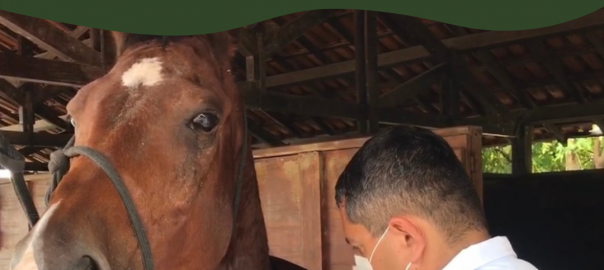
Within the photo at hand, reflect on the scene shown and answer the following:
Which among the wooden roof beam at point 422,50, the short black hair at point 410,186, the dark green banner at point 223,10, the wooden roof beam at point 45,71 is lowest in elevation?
the short black hair at point 410,186

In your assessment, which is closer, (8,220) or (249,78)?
(249,78)

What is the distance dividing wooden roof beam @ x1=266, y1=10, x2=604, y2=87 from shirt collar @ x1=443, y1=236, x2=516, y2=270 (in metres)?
3.44

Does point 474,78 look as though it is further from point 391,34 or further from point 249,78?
point 249,78

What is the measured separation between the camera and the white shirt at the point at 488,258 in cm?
102

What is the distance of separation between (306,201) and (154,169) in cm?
156

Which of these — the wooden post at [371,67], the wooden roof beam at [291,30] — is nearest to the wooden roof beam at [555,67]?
the wooden post at [371,67]

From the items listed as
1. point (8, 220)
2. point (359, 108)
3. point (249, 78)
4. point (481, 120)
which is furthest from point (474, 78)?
point (8, 220)

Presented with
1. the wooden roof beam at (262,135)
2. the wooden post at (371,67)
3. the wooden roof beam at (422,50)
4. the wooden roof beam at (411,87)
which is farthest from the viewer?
the wooden roof beam at (262,135)

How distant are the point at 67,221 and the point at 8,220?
3.68 metres

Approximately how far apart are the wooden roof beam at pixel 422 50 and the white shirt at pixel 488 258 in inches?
136

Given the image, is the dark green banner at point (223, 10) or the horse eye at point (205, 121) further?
the horse eye at point (205, 121)

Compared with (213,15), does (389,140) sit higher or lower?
lower

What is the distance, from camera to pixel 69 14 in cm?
125

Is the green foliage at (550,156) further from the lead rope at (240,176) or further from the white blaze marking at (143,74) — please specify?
the white blaze marking at (143,74)
